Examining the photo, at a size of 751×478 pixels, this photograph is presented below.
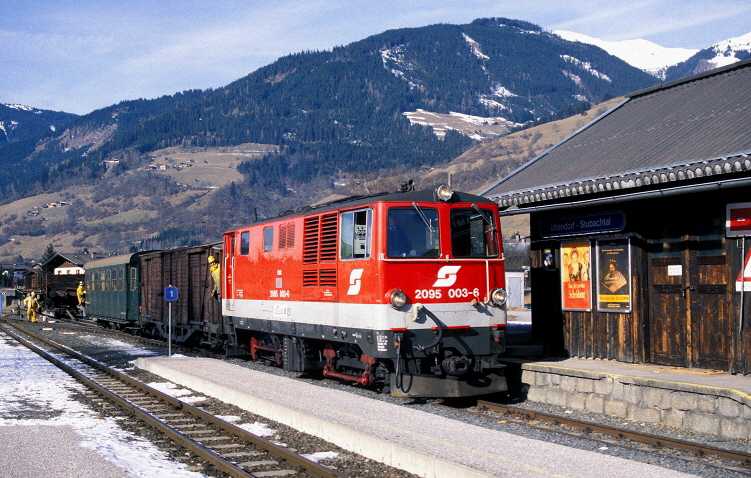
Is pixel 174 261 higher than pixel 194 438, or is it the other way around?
pixel 174 261

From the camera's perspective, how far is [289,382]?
1416 cm

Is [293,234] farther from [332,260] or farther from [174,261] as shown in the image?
[174,261]

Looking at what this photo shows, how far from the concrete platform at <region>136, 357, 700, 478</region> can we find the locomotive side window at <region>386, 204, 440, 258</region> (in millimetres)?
2375

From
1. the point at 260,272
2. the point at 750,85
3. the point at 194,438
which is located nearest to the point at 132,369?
the point at 260,272

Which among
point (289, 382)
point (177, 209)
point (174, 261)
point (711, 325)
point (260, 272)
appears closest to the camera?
point (711, 325)

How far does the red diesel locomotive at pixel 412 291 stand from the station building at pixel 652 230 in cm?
202

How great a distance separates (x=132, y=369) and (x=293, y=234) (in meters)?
6.70

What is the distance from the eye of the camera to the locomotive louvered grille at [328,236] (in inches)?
522

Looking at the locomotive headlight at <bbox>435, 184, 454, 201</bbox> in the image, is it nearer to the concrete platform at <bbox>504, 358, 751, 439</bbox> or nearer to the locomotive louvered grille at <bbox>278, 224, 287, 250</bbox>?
the concrete platform at <bbox>504, 358, 751, 439</bbox>

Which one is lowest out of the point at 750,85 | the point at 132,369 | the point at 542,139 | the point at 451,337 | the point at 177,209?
the point at 132,369

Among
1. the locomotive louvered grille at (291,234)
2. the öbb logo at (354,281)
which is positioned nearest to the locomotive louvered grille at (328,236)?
the öbb logo at (354,281)

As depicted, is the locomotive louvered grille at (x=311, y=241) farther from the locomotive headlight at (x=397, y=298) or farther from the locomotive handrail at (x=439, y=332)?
the locomotive handrail at (x=439, y=332)

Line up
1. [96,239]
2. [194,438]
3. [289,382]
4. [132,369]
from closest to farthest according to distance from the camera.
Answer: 1. [194,438]
2. [289,382]
3. [132,369]
4. [96,239]

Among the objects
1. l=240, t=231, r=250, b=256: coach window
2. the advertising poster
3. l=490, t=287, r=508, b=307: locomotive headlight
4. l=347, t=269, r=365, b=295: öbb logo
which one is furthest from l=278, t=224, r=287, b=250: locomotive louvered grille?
the advertising poster
